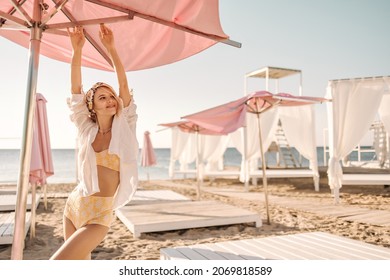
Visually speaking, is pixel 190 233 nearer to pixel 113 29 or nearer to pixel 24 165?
pixel 113 29

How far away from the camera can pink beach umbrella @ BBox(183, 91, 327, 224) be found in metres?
5.12

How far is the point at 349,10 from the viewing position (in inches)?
145

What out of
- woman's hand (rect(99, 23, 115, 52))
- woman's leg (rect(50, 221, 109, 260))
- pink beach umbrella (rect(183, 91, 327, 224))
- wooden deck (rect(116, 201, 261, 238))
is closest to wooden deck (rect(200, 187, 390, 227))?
pink beach umbrella (rect(183, 91, 327, 224))

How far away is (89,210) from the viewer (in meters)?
1.79

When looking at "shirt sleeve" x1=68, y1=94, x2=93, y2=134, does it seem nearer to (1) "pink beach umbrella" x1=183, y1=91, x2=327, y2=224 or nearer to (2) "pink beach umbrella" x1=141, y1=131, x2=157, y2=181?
(1) "pink beach umbrella" x1=183, y1=91, x2=327, y2=224

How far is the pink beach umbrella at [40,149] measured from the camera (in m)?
3.99

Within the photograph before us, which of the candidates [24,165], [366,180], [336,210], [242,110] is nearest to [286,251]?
[24,165]

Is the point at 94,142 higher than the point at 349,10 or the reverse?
the reverse

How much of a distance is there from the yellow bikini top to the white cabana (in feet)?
21.2

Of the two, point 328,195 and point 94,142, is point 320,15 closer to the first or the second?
point 94,142

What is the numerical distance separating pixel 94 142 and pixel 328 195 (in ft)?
25.5

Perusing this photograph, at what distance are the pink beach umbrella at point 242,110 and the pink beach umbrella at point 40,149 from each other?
2.45 meters

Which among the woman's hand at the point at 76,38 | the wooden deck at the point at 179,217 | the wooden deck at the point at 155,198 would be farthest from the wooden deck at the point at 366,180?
the woman's hand at the point at 76,38
